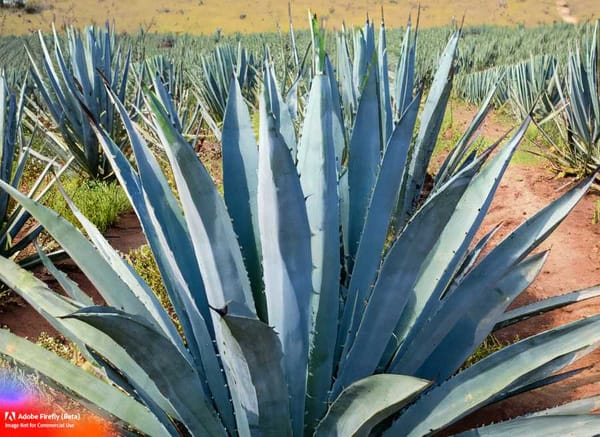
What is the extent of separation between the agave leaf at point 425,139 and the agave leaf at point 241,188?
3.80ft

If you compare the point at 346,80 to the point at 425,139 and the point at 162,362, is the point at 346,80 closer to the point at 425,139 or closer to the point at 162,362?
the point at 425,139

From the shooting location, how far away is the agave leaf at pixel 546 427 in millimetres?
1160

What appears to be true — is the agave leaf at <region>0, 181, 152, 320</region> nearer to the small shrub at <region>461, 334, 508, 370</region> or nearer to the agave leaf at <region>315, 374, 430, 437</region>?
the agave leaf at <region>315, 374, 430, 437</region>

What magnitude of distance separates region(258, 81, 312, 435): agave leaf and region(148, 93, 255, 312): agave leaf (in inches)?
3.0

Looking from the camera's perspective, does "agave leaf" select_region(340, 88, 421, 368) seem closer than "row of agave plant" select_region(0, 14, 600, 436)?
No

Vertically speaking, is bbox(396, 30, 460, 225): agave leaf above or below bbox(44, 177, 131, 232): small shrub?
above

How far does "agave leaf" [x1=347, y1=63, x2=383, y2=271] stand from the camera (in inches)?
58.0

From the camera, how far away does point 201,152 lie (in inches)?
295

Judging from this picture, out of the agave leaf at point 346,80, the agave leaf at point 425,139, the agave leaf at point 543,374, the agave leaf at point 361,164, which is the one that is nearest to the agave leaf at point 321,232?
the agave leaf at point 361,164

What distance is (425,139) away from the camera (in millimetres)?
2551

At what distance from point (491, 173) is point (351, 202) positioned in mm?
380

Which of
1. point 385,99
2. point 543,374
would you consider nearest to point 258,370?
point 543,374

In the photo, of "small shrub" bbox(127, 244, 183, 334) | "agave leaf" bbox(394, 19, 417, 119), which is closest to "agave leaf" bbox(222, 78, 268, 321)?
"small shrub" bbox(127, 244, 183, 334)

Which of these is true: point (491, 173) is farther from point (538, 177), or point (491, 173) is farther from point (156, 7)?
point (156, 7)
